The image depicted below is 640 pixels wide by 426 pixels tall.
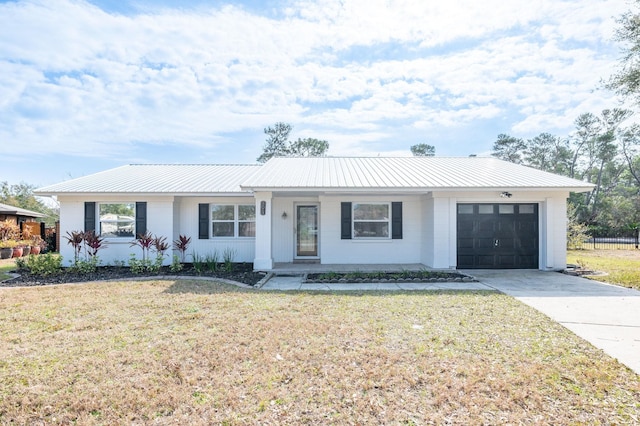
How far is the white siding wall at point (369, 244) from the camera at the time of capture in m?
12.2

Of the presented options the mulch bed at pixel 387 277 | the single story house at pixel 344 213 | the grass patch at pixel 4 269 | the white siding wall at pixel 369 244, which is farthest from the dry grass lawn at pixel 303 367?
the white siding wall at pixel 369 244

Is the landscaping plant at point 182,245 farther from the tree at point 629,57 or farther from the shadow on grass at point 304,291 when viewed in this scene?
the tree at point 629,57

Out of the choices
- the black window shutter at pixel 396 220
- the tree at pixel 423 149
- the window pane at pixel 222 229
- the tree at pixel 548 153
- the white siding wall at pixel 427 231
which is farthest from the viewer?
the tree at pixel 548 153

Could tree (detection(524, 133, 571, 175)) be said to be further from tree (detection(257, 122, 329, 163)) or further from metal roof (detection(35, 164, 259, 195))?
metal roof (detection(35, 164, 259, 195))

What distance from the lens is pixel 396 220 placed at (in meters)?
12.2

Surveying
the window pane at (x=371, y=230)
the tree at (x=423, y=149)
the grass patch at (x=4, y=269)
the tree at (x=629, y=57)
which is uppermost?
the tree at (x=423, y=149)

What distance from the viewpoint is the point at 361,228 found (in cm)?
1232

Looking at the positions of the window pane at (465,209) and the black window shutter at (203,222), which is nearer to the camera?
the window pane at (465,209)

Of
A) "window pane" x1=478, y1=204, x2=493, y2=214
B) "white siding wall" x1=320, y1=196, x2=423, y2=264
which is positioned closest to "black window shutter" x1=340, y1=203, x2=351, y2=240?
"white siding wall" x1=320, y1=196, x2=423, y2=264

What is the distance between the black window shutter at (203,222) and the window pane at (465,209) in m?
8.98

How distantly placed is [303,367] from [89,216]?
1157 centimetres

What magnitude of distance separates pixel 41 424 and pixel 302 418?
2.30 metres

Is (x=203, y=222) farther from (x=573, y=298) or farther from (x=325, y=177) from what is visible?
(x=573, y=298)

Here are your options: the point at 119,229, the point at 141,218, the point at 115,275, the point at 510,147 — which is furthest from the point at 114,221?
the point at 510,147
